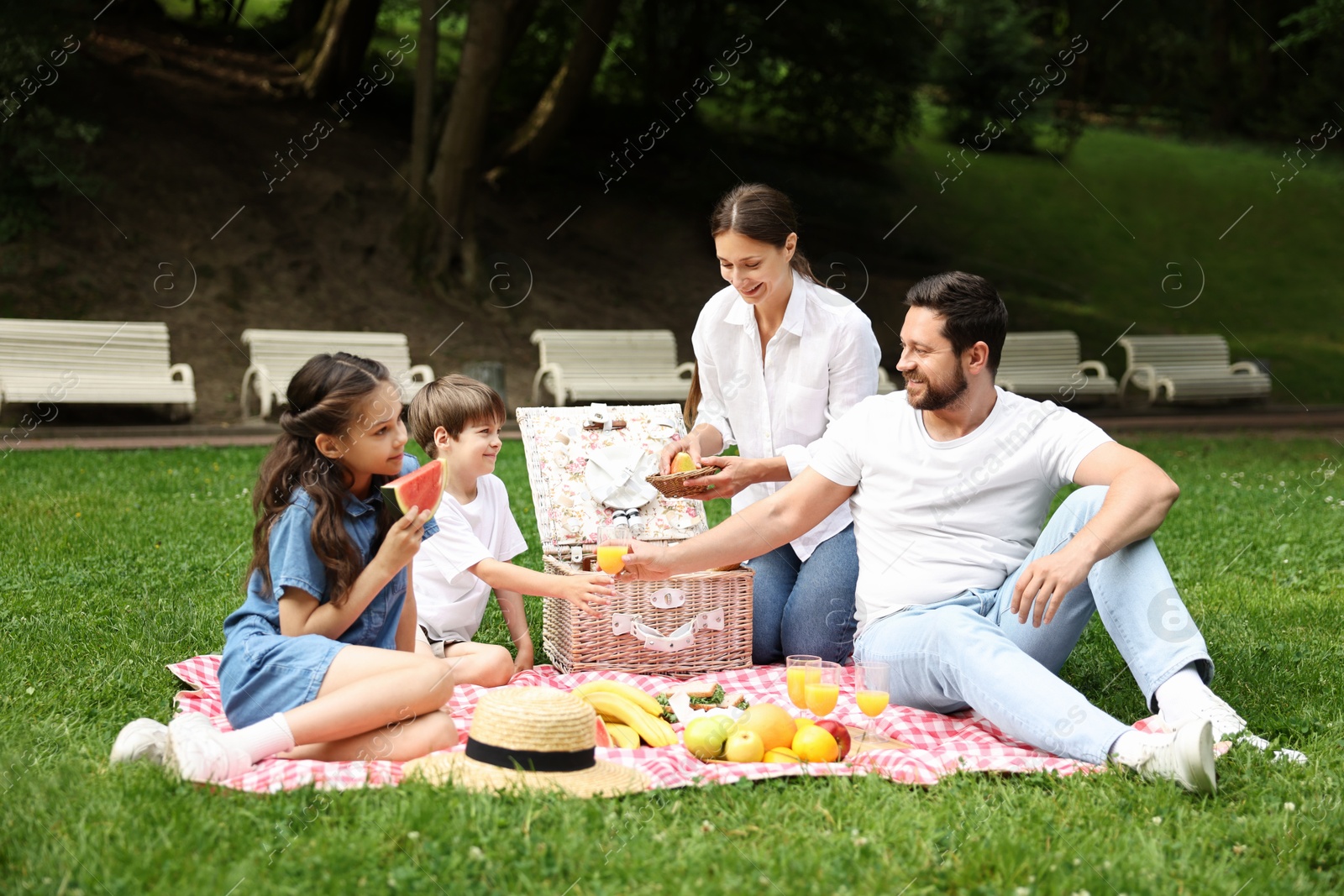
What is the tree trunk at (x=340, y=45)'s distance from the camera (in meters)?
18.7

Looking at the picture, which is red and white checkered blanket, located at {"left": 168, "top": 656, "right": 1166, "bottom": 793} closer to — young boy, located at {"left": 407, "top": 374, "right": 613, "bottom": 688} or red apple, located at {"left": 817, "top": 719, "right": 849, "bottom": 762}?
red apple, located at {"left": 817, "top": 719, "right": 849, "bottom": 762}

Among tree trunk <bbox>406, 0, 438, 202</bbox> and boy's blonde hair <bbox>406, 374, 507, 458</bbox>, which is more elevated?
tree trunk <bbox>406, 0, 438, 202</bbox>

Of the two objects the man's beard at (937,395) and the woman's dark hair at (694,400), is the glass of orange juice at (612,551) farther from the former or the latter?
the man's beard at (937,395)

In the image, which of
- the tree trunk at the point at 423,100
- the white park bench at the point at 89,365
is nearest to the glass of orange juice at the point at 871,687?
the white park bench at the point at 89,365

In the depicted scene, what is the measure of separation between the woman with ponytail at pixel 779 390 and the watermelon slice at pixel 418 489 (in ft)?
4.11

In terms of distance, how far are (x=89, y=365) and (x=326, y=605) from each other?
30.7 feet

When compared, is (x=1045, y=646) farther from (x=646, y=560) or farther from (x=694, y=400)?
(x=694, y=400)

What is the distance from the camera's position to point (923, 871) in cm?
276

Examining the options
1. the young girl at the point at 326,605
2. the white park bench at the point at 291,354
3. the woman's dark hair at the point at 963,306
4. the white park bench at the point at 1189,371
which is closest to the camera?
the young girl at the point at 326,605

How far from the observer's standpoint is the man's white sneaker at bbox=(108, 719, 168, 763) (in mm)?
3201

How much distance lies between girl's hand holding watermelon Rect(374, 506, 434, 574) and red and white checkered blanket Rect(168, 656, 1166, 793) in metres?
0.58

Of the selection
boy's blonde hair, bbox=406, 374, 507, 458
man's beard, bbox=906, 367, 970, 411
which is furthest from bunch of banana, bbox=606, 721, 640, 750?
man's beard, bbox=906, 367, 970, 411

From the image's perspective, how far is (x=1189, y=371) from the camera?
1566cm

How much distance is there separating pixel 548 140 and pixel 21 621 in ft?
46.4
